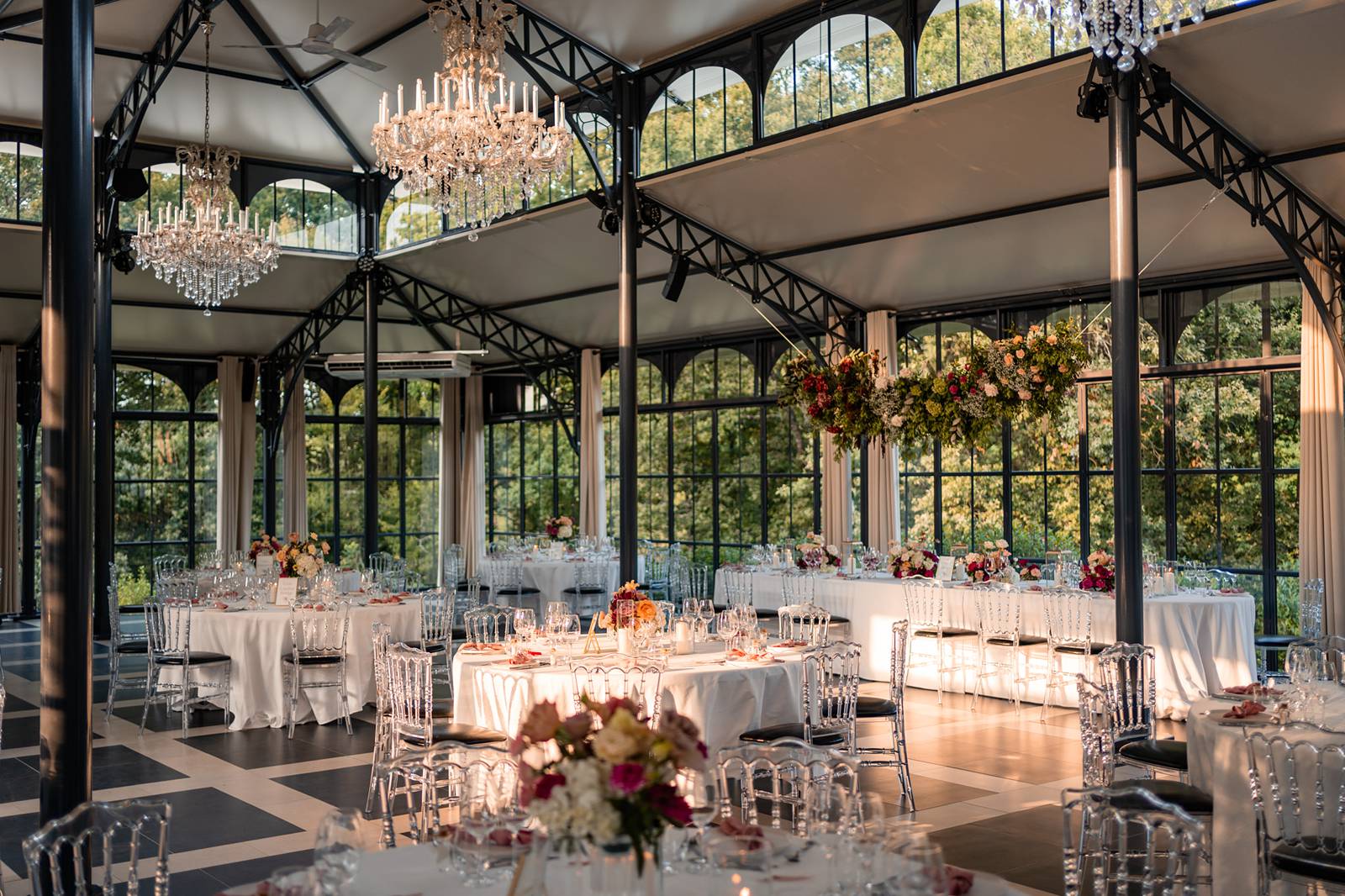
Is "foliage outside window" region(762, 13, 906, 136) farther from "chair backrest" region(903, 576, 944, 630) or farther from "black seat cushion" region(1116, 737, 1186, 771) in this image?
"black seat cushion" region(1116, 737, 1186, 771)

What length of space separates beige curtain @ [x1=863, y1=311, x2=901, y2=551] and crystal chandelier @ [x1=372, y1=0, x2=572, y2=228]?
22.3 ft

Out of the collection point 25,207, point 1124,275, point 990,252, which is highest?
point 25,207

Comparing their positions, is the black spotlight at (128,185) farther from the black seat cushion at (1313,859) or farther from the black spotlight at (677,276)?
the black seat cushion at (1313,859)

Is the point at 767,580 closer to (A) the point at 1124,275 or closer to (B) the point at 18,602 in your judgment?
(A) the point at 1124,275

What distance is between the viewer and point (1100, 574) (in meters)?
9.84

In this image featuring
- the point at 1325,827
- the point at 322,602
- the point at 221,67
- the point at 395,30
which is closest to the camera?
the point at 1325,827

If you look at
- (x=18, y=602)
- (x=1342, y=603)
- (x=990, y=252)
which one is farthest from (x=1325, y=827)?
(x=18, y=602)

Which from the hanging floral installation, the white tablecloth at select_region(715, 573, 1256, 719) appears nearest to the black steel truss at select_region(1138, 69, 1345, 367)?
the hanging floral installation

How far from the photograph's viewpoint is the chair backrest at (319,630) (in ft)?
30.7

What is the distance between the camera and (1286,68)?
8.30 m

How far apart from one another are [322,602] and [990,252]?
281 inches

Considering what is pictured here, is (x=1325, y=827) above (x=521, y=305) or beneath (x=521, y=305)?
beneath

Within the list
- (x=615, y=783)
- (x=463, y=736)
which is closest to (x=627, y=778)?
(x=615, y=783)

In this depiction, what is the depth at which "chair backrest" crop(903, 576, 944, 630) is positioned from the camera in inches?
426
